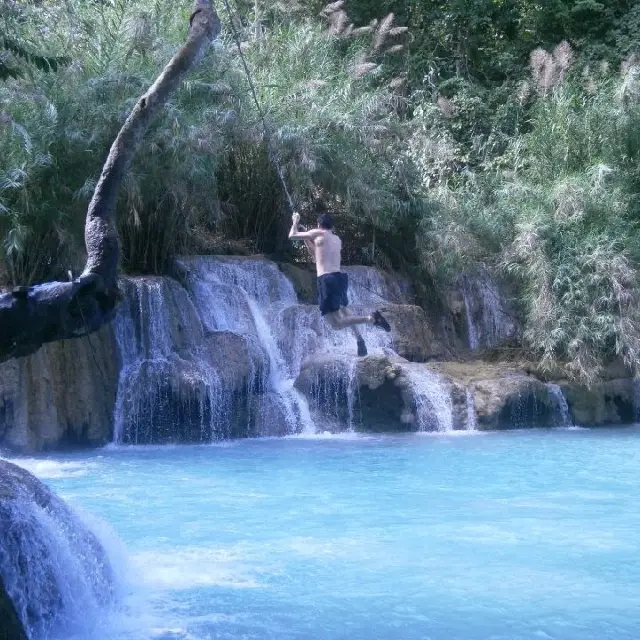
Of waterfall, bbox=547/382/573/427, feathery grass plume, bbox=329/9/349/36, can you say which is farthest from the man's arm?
feathery grass plume, bbox=329/9/349/36

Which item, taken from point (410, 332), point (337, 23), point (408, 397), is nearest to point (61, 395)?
point (408, 397)

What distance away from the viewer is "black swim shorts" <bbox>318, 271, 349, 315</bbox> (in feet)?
35.9

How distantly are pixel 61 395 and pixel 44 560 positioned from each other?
8.17 m

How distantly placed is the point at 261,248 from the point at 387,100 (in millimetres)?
3638

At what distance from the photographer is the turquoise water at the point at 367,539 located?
6.18 meters

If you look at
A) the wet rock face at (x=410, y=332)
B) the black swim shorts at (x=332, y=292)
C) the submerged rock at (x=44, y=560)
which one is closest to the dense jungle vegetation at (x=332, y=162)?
the wet rock face at (x=410, y=332)

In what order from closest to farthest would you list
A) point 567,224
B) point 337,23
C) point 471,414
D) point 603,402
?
point 471,414
point 603,402
point 567,224
point 337,23

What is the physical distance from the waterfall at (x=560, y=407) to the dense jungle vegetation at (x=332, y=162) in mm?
486

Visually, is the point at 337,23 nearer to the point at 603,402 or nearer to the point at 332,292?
the point at 603,402

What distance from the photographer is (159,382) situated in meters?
14.1

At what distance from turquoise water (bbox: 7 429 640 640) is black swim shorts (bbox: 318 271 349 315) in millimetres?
1805

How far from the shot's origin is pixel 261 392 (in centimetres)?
1494

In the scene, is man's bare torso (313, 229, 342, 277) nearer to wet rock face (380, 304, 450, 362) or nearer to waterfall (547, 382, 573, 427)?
wet rock face (380, 304, 450, 362)

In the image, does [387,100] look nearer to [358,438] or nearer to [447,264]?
[447,264]
